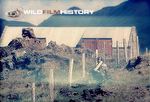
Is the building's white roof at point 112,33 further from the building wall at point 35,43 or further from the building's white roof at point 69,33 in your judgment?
the building wall at point 35,43

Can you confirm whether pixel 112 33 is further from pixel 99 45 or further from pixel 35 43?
pixel 35 43

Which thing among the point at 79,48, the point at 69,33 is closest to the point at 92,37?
the point at 79,48

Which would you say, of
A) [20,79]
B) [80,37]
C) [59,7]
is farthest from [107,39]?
[20,79]

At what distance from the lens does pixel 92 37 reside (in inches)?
310

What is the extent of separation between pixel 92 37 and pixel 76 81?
2.52 ft

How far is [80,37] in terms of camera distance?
309 inches

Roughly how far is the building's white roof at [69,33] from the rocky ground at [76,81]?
0.40ft

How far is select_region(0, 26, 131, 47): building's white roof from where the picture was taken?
25.5ft

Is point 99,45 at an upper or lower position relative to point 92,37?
lower

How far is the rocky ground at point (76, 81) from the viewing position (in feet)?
25.1

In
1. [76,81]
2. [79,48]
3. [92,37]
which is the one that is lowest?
[76,81]

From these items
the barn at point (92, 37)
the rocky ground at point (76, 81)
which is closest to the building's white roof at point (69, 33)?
the barn at point (92, 37)

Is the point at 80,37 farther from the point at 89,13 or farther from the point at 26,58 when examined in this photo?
the point at 26,58

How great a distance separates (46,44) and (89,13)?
0.85 m
